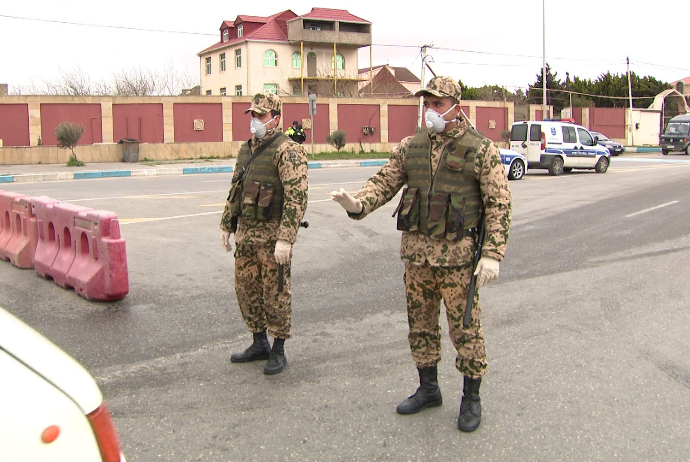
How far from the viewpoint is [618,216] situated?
12344 millimetres

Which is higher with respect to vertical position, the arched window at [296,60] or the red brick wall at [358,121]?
the arched window at [296,60]

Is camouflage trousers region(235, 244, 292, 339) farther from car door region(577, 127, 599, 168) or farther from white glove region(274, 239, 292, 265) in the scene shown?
car door region(577, 127, 599, 168)

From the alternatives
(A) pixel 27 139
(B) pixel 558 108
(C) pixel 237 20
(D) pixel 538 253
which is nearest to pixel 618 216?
(D) pixel 538 253

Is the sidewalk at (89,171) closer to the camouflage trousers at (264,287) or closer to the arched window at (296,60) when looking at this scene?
the camouflage trousers at (264,287)

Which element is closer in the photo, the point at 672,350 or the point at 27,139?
the point at 672,350

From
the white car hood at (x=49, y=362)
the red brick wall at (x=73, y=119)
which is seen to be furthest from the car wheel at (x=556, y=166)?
the white car hood at (x=49, y=362)

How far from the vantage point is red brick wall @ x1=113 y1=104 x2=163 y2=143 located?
101 ft

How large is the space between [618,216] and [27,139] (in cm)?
2448

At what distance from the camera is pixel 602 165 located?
2277 cm

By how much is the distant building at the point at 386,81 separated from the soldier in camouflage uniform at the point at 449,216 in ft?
182

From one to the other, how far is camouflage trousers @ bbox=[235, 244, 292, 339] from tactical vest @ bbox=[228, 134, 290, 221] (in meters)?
0.23

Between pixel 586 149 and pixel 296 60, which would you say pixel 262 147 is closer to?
pixel 586 149

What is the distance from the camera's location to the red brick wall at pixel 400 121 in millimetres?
39125

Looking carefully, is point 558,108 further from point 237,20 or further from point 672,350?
point 672,350
